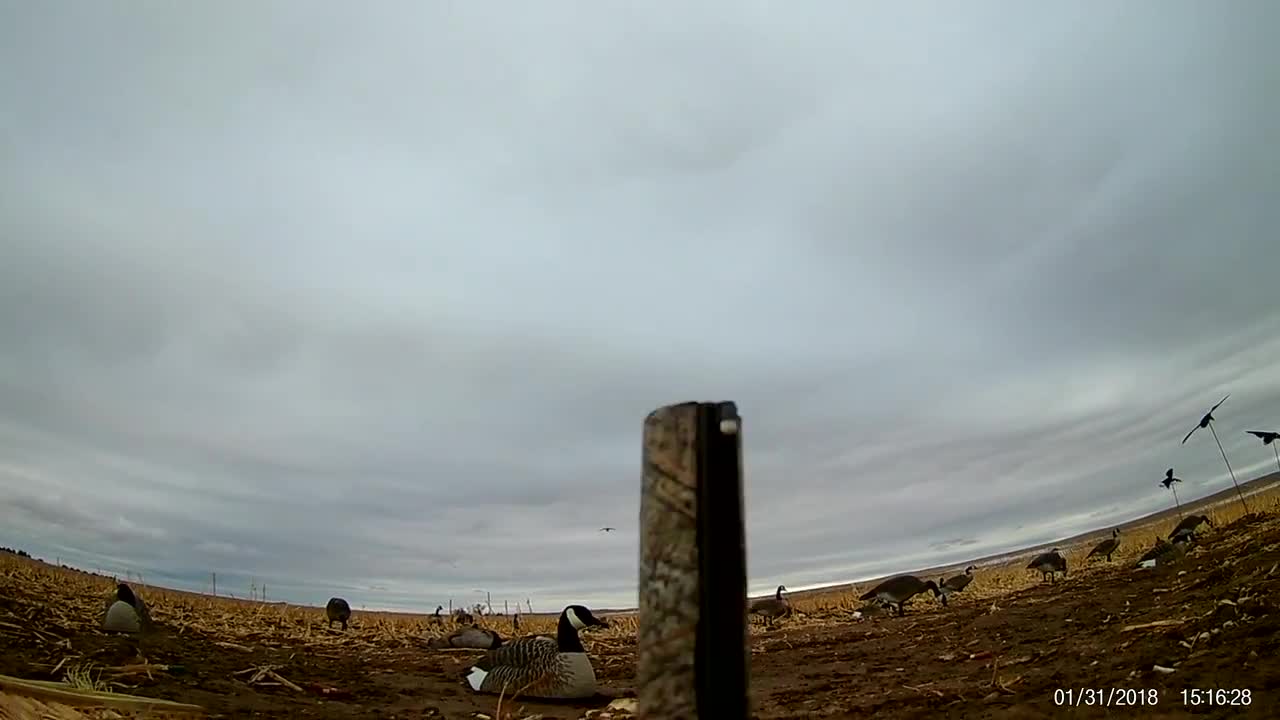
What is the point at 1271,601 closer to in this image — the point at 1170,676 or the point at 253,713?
the point at 1170,676

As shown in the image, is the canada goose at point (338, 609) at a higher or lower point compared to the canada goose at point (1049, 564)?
lower

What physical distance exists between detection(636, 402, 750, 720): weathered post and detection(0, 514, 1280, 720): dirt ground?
523 cm

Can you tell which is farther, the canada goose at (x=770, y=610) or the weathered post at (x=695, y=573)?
the canada goose at (x=770, y=610)

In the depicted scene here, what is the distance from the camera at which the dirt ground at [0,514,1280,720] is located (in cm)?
695

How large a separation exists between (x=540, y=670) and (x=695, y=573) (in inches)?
380

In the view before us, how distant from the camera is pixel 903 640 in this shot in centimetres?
1488

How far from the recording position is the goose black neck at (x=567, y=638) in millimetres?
12302

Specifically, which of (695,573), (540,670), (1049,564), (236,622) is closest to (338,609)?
(236,622)

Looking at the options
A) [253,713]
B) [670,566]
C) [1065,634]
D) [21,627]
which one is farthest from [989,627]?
[21,627]

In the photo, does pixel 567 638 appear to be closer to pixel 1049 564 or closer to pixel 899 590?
pixel 899 590

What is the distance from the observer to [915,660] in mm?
11938

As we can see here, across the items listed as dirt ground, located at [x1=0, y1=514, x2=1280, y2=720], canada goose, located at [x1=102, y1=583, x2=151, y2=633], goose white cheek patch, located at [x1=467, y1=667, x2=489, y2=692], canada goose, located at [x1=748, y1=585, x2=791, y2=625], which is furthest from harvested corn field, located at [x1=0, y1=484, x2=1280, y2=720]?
canada goose, located at [x1=748, y1=585, x2=791, y2=625]

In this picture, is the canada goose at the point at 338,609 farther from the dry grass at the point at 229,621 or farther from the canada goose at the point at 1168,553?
the canada goose at the point at 1168,553

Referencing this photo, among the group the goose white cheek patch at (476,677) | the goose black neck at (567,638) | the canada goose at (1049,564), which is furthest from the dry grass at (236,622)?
the goose white cheek patch at (476,677)
